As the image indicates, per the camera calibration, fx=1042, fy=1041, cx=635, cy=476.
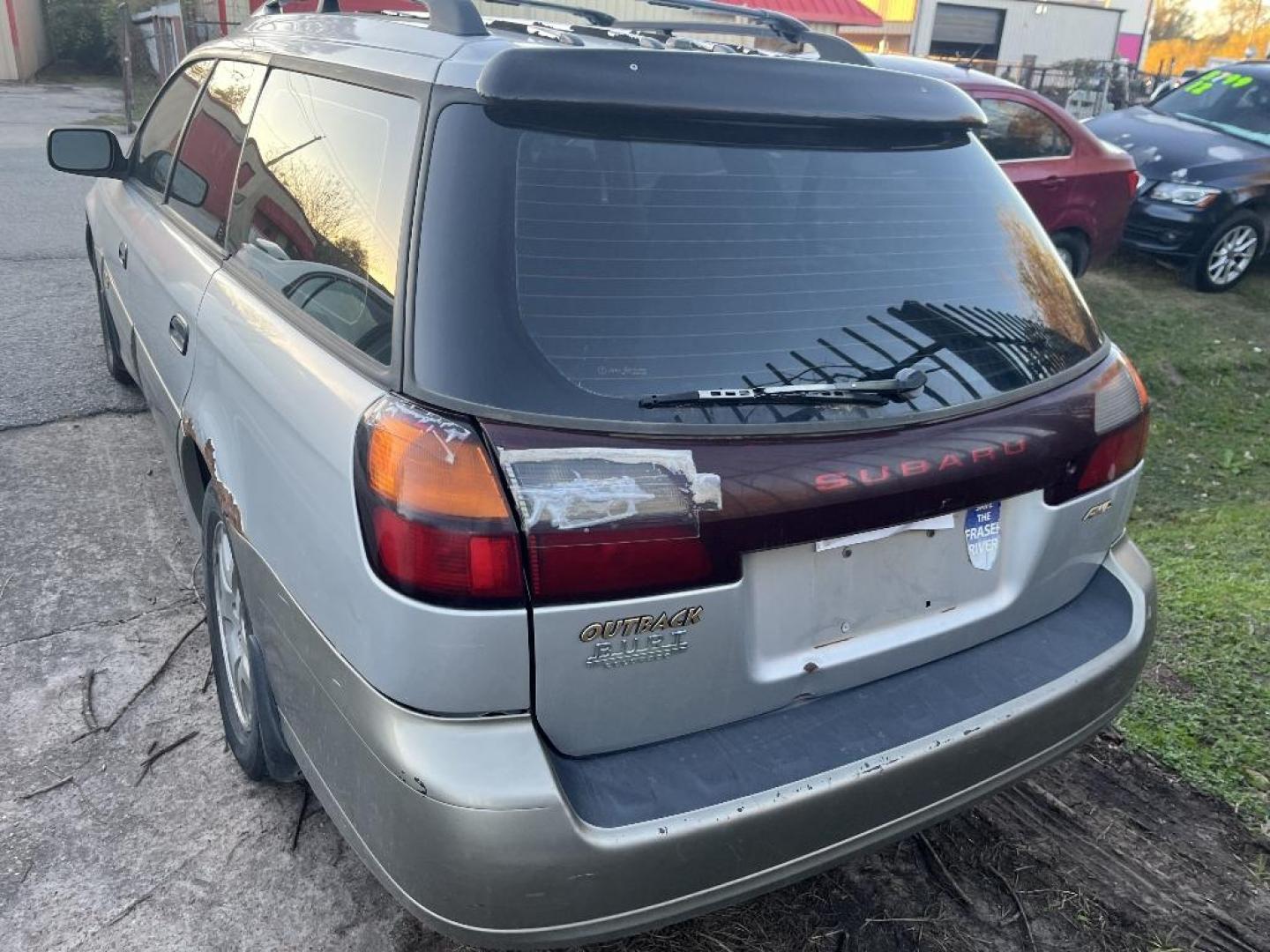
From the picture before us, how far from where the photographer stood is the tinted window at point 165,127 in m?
3.65

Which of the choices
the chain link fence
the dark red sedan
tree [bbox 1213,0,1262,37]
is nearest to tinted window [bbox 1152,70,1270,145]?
the dark red sedan

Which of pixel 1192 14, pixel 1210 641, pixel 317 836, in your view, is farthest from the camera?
pixel 1192 14

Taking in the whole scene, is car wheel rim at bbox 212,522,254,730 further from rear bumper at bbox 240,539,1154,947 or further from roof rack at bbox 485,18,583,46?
roof rack at bbox 485,18,583,46

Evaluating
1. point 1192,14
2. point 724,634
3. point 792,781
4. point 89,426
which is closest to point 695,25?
point 724,634

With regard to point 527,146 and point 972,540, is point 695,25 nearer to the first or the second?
point 527,146

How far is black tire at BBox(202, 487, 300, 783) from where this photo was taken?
8.02 ft

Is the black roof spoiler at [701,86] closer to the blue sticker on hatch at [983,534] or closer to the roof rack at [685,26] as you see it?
the roof rack at [685,26]

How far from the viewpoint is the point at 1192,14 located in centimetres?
6825

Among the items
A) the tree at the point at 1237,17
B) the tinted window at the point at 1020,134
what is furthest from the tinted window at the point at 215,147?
the tree at the point at 1237,17

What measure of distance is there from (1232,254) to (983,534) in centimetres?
838

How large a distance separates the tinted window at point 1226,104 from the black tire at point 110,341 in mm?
9350

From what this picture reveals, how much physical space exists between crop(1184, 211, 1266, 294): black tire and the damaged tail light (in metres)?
8.68

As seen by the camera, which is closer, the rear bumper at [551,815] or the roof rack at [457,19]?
the rear bumper at [551,815]

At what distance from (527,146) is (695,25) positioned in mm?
1617
